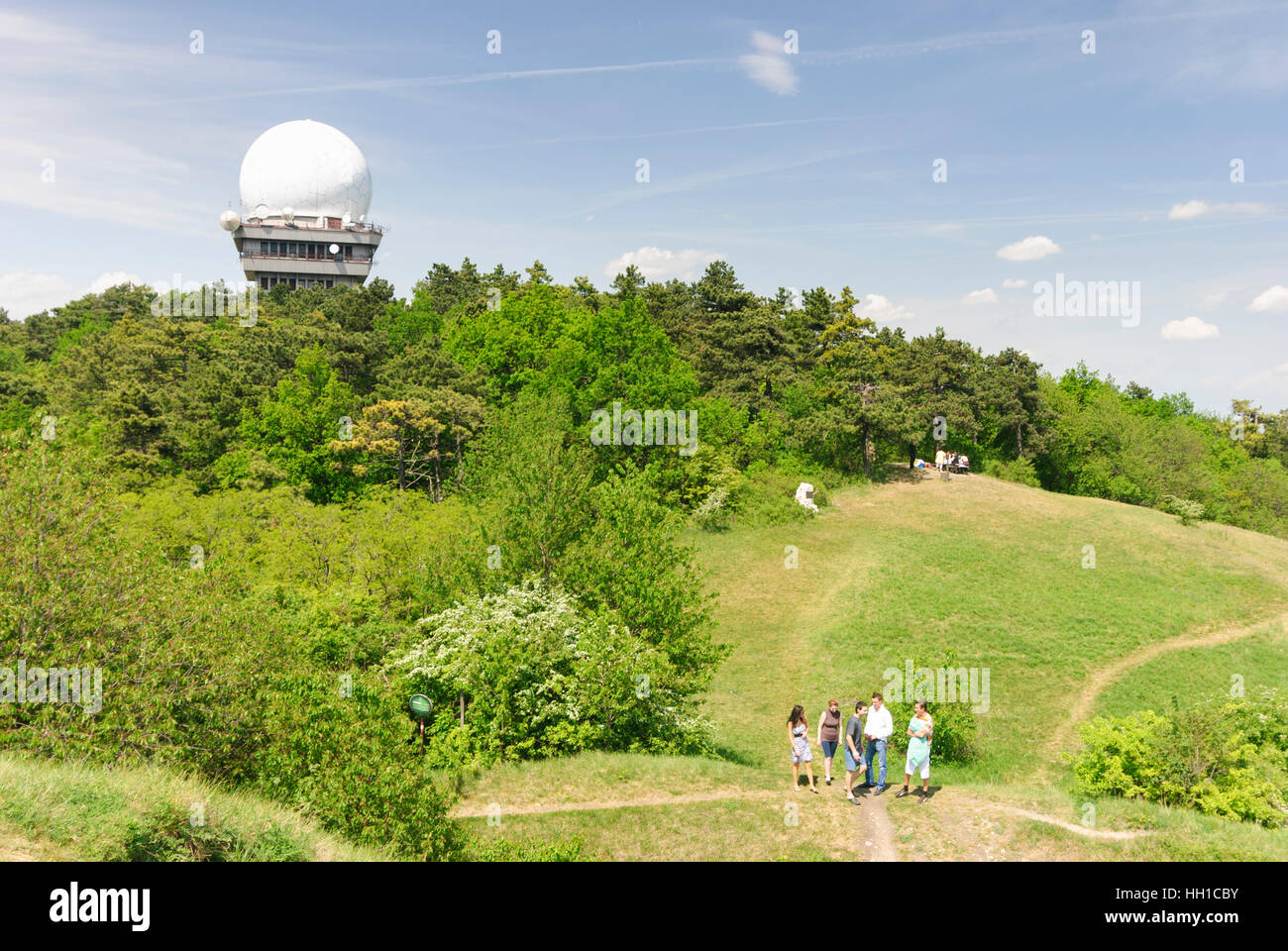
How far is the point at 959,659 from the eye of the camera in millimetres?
33062

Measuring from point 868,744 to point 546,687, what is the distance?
25.5 ft

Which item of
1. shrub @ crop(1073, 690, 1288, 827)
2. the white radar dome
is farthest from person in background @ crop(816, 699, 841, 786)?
the white radar dome

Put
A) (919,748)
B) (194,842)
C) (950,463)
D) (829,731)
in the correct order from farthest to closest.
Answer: (950,463) → (829,731) → (919,748) → (194,842)

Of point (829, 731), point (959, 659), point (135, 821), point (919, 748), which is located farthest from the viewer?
point (959, 659)

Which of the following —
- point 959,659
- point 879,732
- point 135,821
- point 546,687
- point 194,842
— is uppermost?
point 135,821

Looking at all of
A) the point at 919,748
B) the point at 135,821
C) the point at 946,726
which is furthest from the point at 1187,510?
the point at 135,821

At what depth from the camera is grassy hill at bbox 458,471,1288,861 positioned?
1402 cm

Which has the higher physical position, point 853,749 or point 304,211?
point 304,211

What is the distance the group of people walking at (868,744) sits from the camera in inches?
633

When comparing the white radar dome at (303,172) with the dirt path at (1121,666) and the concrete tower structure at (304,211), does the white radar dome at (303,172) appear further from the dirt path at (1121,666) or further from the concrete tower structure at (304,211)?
the dirt path at (1121,666)

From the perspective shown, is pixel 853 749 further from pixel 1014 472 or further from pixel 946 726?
pixel 1014 472

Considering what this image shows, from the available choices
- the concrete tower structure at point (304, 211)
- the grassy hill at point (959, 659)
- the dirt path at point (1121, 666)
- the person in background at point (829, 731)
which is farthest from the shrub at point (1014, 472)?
the concrete tower structure at point (304, 211)
